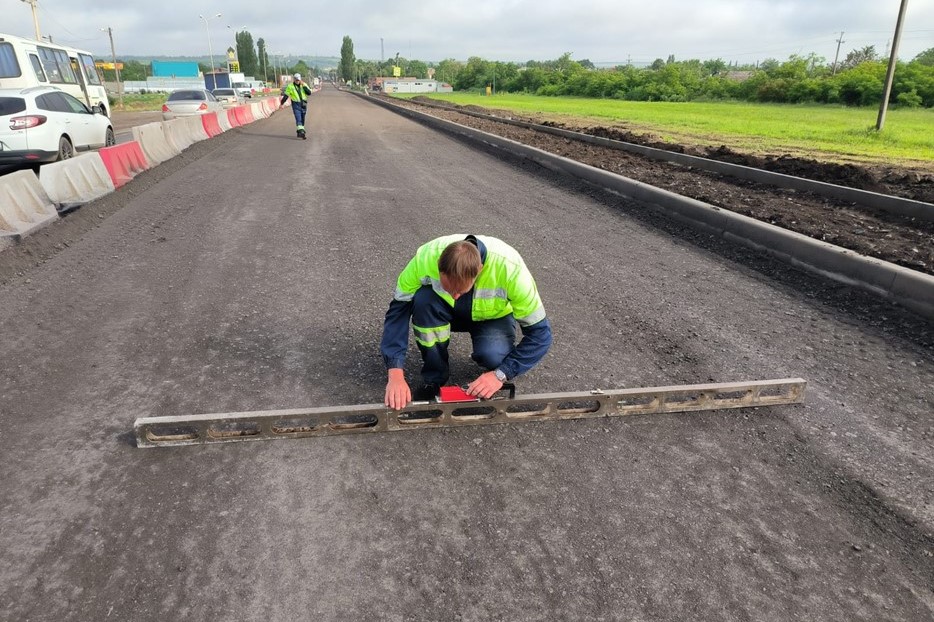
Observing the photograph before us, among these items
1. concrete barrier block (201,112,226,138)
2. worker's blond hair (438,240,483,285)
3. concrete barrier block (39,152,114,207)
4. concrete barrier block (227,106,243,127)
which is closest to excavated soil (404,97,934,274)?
worker's blond hair (438,240,483,285)

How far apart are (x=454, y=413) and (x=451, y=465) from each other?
53cm

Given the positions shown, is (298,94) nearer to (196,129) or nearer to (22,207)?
(196,129)

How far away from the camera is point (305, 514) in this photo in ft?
8.36

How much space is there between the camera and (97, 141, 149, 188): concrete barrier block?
951 centimetres

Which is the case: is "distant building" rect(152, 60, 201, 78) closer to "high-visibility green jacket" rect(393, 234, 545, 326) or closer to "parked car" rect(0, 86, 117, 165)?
"parked car" rect(0, 86, 117, 165)

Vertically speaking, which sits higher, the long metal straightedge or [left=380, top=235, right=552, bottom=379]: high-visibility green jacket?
[left=380, top=235, right=552, bottom=379]: high-visibility green jacket

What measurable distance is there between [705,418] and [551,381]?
96 centimetres

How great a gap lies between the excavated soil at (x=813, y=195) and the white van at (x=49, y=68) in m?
12.0

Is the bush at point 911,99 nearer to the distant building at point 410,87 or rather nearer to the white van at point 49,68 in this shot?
the white van at point 49,68

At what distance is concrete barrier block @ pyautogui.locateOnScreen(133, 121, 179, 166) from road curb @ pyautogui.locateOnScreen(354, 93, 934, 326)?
9.14 meters

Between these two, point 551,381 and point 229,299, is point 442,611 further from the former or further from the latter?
point 229,299

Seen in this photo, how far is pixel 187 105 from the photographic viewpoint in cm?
2352

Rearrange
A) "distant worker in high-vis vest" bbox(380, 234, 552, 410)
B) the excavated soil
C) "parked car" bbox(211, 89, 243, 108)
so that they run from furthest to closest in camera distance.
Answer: "parked car" bbox(211, 89, 243, 108) < the excavated soil < "distant worker in high-vis vest" bbox(380, 234, 552, 410)

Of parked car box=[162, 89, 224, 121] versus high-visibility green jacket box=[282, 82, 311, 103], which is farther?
parked car box=[162, 89, 224, 121]
